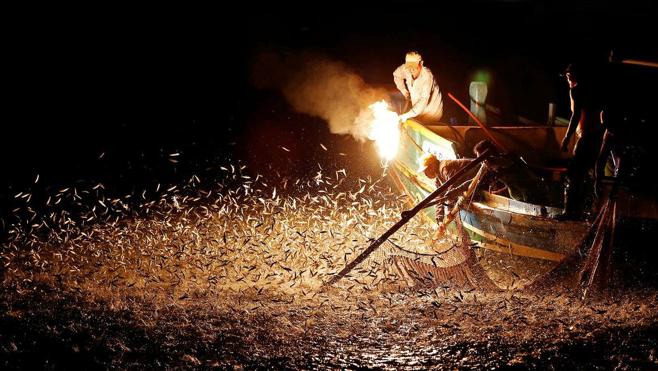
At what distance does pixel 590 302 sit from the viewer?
259 inches

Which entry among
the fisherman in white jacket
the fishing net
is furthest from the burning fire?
the fishing net

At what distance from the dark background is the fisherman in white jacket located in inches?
125

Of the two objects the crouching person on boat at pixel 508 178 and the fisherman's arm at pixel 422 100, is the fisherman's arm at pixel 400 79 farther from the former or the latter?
the crouching person on boat at pixel 508 178

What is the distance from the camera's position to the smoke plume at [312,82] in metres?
16.7

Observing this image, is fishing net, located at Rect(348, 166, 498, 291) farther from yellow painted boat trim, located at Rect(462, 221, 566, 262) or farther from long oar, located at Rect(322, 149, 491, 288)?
yellow painted boat trim, located at Rect(462, 221, 566, 262)

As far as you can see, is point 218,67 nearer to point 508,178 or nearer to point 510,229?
point 508,178

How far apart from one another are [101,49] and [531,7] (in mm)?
14876

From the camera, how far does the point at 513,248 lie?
691cm

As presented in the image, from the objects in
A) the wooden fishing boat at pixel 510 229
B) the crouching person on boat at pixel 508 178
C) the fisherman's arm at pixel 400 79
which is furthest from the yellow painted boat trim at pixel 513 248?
the fisherman's arm at pixel 400 79

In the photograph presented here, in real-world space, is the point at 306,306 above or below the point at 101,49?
above

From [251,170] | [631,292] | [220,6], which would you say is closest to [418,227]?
[631,292]

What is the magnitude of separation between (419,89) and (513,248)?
4057 millimetres

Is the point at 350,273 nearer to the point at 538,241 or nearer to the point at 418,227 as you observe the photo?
the point at 418,227

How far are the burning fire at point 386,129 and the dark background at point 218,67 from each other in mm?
2554
